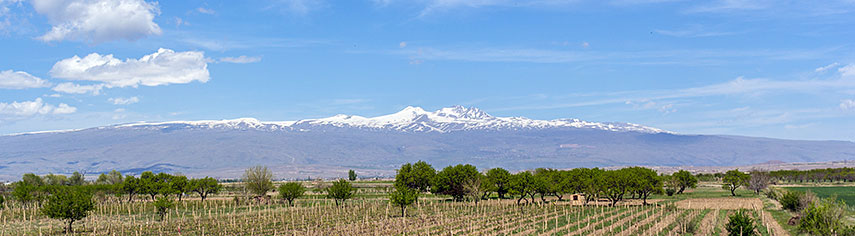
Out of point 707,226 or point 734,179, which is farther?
point 734,179

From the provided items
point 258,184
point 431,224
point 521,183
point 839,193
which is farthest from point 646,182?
point 258,184

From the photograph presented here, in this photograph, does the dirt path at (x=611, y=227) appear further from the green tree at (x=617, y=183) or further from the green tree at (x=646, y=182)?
the green tree at (x=646, y=182)

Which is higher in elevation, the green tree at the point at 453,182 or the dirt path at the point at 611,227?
the green tree at the point at 453,182

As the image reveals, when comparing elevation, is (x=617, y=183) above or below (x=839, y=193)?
above

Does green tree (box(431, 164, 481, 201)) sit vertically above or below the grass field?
above

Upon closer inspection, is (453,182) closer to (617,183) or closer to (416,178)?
(416,178)

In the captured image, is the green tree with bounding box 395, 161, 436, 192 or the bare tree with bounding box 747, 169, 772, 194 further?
the bare tree with bounding box 747, 169, 772, 194

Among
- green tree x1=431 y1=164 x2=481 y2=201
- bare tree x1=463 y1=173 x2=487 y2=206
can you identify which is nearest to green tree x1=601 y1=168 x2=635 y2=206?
bare tree x1=463 y1=173 x2=487 y2=206

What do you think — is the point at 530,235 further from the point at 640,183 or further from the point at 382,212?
the point at 640,183

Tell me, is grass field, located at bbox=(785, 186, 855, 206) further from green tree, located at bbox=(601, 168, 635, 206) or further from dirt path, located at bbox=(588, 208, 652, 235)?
dirt path, located at bbox=(588, 208, 652, 235)

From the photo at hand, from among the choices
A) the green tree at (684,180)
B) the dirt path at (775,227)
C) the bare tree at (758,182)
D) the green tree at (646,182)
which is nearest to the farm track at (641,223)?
the dirt path at (775,227)

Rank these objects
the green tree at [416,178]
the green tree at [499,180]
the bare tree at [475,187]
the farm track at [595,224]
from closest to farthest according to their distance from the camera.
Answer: the farm track at [595,224], the bare tree at [475,187], the green tree at [499,180], the green tree at [416,178]

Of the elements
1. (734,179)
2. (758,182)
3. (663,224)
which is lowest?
(663,224)

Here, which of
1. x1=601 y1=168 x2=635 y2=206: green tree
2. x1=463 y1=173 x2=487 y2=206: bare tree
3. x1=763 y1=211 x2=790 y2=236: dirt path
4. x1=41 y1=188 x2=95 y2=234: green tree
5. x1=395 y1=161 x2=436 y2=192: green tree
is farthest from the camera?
x1=395 y1=161 x2=436 y2=192: green tree
